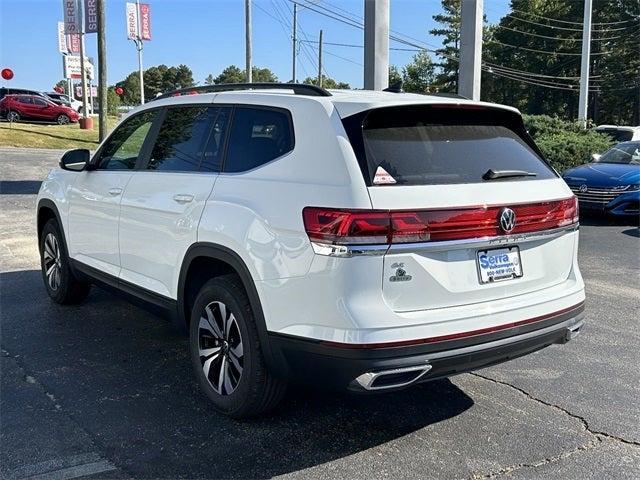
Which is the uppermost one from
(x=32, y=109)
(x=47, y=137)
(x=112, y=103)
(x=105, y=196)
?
(x=112, y=103)

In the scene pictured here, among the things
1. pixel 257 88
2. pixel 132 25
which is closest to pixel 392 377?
pixel 257 88

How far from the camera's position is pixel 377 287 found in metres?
2.93

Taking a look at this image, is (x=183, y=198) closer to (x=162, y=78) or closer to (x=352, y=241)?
(x=352, y=241)

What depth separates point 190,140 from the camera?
4203mm

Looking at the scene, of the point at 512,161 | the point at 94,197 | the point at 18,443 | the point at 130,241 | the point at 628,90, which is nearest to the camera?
the point at 18,443

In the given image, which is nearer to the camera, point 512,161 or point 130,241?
point 512,161

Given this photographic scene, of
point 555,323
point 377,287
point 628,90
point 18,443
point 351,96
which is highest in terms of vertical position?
point 628,90

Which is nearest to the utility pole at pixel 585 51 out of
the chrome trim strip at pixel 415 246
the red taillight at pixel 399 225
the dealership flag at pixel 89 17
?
the dealership flag at pixel 89 17

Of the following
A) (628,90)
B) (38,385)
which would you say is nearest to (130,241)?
(38,385)

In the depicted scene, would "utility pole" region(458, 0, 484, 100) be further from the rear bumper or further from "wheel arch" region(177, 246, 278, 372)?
the rear bumper

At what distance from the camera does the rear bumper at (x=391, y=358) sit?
2930 mm

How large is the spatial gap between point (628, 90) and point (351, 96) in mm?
64424

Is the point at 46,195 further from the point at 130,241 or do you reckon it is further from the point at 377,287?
the point at 377,287

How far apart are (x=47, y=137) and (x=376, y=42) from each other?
19489mm
